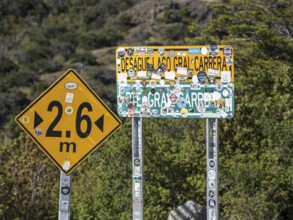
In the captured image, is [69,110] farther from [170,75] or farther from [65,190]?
[170,75]

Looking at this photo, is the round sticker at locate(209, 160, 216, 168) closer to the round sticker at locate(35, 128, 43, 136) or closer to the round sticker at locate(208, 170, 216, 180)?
the round sticker at locate(208, 170, 216, 180)

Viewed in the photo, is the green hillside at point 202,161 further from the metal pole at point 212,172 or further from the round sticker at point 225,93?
the round sticker at point 225,93

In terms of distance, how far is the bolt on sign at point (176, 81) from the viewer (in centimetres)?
854

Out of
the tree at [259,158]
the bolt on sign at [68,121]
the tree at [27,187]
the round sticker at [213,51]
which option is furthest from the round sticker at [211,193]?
the tree at [27,187]

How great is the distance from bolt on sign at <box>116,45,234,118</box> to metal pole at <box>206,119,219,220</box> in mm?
190

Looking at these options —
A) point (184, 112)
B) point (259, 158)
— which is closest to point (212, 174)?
point (184, 112)

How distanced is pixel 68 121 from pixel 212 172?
243 cm

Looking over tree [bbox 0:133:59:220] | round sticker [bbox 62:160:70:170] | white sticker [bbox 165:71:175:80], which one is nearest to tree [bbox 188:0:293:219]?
tree [bbox 0:133:59:220]

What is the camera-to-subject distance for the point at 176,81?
29.0 ft

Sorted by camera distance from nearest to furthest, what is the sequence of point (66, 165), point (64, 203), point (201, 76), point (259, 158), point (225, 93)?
point (64, 203)
point (66, 165)
point (225, 93)
point (201, 76)
point (259, 158)

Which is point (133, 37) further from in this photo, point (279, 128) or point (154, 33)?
point (279, 128)

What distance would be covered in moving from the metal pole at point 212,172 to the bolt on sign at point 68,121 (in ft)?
6.73

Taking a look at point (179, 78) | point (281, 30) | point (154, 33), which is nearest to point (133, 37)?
point (154, 33)

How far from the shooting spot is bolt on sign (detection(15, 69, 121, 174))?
22.0ft
